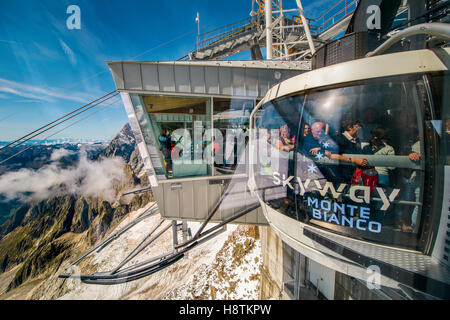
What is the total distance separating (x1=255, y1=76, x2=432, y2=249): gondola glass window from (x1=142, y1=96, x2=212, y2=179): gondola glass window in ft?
10.0

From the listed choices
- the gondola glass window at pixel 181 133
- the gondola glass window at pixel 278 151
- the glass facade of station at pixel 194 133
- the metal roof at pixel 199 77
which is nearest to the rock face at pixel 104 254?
the glass facade of station at pixel 194 133

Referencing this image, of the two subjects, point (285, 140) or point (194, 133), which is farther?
point (194, 133)

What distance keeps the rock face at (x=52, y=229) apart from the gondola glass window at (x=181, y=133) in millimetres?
46002

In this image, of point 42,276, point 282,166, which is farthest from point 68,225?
point 282,166

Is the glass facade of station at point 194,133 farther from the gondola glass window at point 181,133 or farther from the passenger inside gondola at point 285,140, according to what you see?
the passenger inside gondola at point 285,140

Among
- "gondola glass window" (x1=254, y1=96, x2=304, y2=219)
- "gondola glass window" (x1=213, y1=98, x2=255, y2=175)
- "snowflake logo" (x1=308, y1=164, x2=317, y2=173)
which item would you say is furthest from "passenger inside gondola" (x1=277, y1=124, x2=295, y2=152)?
"gondola glass window" (x1=213, y1=98, x2=255, y2=175)

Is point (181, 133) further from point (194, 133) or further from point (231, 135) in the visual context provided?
point (231, 135)

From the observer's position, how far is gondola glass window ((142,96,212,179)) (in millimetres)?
5046

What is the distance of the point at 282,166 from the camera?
3.01 m

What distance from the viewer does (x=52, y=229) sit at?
160 ft

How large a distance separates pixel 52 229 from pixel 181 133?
69893mm

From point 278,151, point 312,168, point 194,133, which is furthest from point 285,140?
point 194,133

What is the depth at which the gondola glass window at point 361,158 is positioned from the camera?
2.07 metres

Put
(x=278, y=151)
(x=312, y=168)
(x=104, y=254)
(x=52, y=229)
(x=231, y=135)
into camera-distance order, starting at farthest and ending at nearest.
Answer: (x=52, y=229) → (x=104, y=254) → (x=231, y=135) → (x=278, y=151) → (x=312, y=168)
